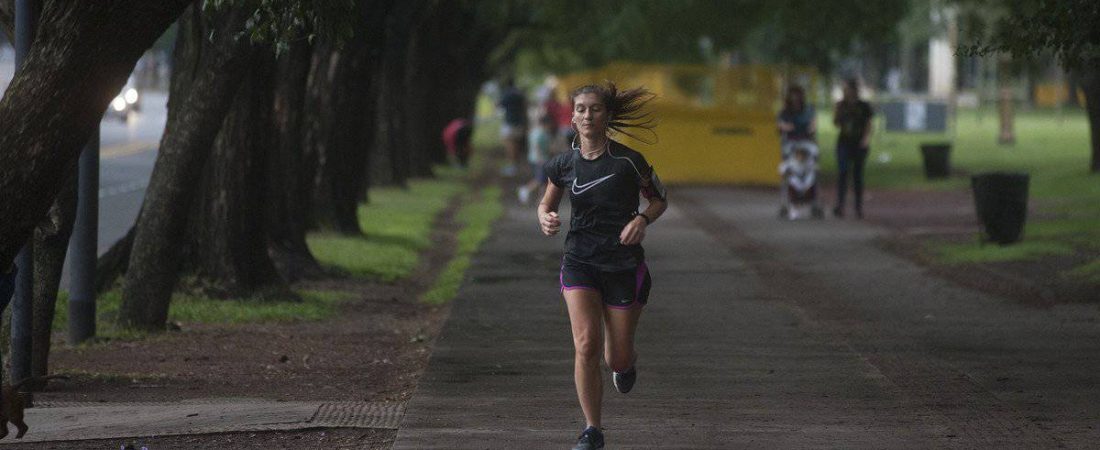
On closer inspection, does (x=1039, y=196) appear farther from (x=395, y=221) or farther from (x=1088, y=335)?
(x=1088, y=335)

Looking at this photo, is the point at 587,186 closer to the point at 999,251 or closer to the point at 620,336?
the point at 620,336

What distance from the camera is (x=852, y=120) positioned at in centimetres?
2352

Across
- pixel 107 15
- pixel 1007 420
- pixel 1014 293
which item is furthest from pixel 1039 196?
pixel 107 15

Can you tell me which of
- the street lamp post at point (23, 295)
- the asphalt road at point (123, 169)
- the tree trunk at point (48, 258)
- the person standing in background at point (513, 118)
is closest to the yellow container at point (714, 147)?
the person standing in background at point (513, 118)

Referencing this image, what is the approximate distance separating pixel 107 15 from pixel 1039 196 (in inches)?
855

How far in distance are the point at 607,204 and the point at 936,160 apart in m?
26.8

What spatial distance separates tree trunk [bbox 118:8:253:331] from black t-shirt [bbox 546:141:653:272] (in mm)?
4824

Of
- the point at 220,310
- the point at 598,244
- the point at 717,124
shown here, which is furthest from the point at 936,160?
the point at 598,244

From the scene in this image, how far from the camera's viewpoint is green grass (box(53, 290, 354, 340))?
13676mm

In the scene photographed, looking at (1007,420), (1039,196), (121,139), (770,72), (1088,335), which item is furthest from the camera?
(121,139)

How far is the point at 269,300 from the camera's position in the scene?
1492 cm

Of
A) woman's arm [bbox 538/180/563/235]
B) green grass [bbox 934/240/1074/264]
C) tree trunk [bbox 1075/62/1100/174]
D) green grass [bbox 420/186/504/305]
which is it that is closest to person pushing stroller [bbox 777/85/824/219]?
green grass [bbox 420/186/504/305]

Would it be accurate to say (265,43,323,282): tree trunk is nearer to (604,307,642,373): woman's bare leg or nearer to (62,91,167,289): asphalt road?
(62,91,167,289): asphalt road

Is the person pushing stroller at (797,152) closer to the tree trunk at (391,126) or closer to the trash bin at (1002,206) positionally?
the trash bin at (1002,206)
